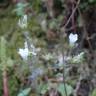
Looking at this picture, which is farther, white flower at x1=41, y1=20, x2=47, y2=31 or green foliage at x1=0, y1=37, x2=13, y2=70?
white flower at x1=41, y1=20, x2=47, y2=31

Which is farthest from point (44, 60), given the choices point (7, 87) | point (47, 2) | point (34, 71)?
point (47, 2)

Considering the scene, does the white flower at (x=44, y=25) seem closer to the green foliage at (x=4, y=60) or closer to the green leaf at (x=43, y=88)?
the green foliage at (x=4, y=60)

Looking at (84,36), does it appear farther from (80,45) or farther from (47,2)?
(47,2)

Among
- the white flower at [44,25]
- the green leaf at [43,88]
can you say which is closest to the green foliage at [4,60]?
the green leaf at [43,88]

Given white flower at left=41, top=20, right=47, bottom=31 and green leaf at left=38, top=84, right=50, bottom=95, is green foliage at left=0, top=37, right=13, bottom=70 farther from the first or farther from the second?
white flower at left=41, top=20, right=47, bottom=31

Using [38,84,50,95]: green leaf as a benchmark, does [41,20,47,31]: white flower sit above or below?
above

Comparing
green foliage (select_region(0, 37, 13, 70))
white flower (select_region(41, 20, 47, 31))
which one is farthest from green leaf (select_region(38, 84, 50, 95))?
white flower (select_region(41, 20, 47, 31))

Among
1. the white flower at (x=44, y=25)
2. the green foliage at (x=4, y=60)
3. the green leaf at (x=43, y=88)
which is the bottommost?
the green leaf at (x=43, y=88)

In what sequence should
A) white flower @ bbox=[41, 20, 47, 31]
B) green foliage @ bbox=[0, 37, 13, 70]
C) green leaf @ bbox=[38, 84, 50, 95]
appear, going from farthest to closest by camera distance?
white flower @ bbox=[41, 20, 47, 31] → green foliage @ bbox=[0, 37, 13, 70] → green leaf @ bbox=[38, 84, 50, 95]

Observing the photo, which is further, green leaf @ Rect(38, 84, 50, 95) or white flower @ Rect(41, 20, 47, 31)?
white flower @ Rect(41, 20, 47, 31)

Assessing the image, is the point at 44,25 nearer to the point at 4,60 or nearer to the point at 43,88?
the point at 4,60

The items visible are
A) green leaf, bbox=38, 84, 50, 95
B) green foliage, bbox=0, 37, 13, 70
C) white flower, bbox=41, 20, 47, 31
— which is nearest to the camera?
green leaf, bbox=38, 84, 50, 95

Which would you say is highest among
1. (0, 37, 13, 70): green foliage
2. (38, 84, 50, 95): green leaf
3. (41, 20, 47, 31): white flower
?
(41, 20, 47, 31): white flower
